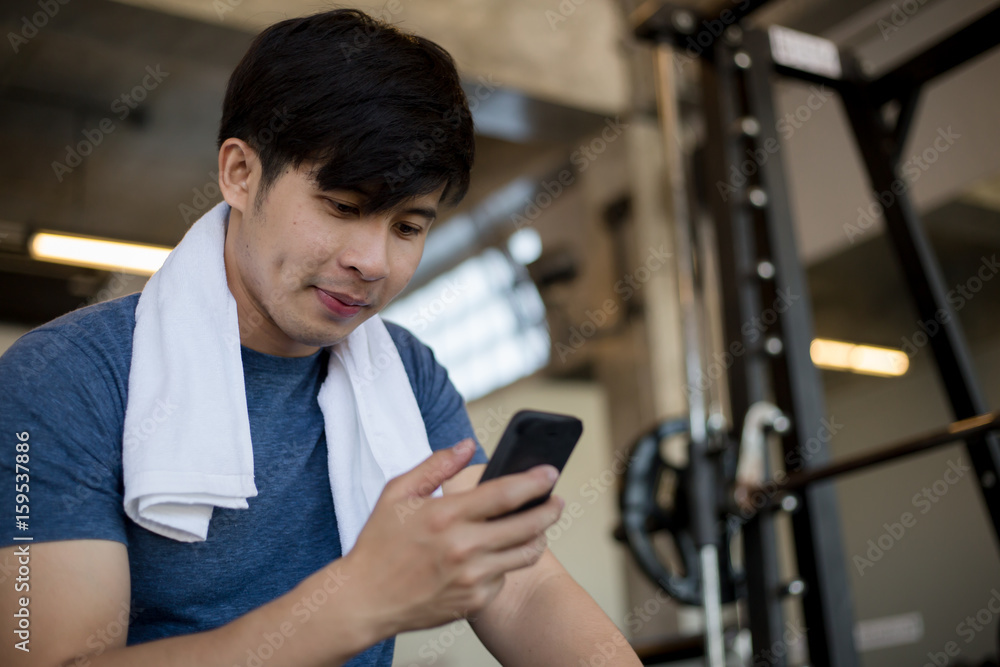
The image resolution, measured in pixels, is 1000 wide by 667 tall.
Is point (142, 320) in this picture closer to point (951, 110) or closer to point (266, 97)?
point (266, 97)

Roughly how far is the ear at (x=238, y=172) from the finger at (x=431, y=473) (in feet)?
1.62

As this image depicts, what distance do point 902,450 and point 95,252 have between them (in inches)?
190

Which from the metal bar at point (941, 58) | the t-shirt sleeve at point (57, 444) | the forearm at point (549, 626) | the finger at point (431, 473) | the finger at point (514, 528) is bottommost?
the forearm at point (549, 626)

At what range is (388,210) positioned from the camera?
3.36 ft

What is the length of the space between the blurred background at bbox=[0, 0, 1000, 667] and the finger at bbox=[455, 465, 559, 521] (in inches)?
86.3

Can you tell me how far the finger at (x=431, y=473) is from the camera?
0.73 m

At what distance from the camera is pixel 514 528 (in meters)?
0.73

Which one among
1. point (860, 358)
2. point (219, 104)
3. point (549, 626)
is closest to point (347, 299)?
point (549, 626)

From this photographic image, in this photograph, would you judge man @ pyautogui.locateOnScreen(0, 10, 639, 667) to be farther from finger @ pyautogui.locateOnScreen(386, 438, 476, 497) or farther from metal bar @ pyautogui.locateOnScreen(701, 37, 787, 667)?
metal bar @ pyautogui.locateOnScreen(701, 37, 787, 667)

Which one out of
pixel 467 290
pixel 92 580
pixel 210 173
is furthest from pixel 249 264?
pixel 467 290

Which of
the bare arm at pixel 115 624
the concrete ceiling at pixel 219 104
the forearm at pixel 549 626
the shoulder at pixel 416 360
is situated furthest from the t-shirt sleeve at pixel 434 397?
the concrete ceiling at pixel 219 104

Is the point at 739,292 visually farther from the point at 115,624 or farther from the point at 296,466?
the point at 115,624

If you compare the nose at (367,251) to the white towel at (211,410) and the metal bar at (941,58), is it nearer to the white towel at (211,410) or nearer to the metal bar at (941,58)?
the white towel at (211,410)

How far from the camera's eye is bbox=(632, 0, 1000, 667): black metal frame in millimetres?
2104
